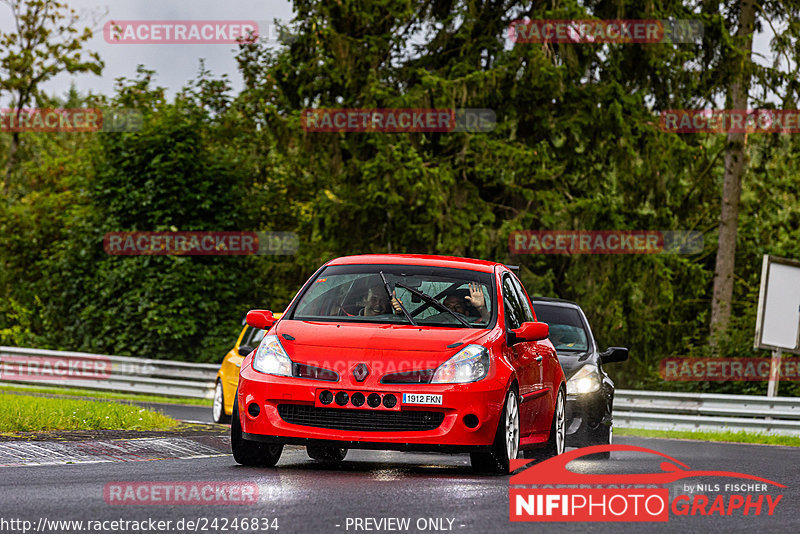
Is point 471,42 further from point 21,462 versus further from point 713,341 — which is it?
point 21,462

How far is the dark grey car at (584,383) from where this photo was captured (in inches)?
558

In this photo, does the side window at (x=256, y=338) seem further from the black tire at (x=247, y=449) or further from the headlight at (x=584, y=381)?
the black tire at (x=247, y=449)

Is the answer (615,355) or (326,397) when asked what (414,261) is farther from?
(615,355)

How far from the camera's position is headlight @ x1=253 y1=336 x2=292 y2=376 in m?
9.27

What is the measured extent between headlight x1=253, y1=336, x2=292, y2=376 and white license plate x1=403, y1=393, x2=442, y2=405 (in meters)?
0.89

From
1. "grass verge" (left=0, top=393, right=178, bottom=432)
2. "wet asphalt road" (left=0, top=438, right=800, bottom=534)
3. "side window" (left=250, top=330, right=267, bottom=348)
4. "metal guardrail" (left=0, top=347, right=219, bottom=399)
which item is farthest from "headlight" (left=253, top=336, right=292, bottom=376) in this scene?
"metal guardrail" (left=0, top=347, right=219, bottom=399)

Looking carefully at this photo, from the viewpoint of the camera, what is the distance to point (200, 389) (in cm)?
3114

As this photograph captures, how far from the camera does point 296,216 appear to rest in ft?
126

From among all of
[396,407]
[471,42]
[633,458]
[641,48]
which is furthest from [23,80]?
[396,407]

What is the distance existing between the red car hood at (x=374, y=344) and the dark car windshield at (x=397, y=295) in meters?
0.28

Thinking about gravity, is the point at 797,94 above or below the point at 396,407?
above

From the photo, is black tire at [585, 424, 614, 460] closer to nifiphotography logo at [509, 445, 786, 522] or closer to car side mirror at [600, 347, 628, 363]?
car side mirror at [600, 347, 628, 363]

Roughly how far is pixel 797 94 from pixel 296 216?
48.5 ft

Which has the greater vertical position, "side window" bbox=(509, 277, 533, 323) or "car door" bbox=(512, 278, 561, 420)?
"side window" bbox=(509, 277, 533, 323)
